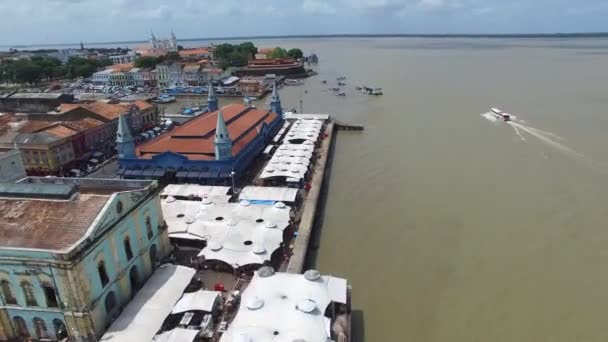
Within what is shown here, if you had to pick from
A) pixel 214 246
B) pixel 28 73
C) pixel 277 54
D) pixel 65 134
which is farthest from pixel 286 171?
pixel 277 54

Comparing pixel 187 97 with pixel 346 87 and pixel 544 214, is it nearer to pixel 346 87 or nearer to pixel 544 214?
pixel 346 87

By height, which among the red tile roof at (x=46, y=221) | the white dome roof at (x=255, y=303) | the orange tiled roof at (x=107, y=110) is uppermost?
the red tile roof at (x=46, y=221)

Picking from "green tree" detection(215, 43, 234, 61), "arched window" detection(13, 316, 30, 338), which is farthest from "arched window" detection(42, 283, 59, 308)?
"green tree" detection(215, 43, 234, 61)

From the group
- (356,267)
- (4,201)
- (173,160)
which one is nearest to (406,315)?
(356,267)

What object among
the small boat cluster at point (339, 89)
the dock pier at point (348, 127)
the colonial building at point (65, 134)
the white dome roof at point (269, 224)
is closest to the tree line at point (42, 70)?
the small boat cluster at point (339, 89)

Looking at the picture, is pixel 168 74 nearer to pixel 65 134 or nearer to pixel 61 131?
pixel 61 131

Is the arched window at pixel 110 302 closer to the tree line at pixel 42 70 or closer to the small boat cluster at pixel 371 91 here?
the small boat cluster at pixel 371 91
